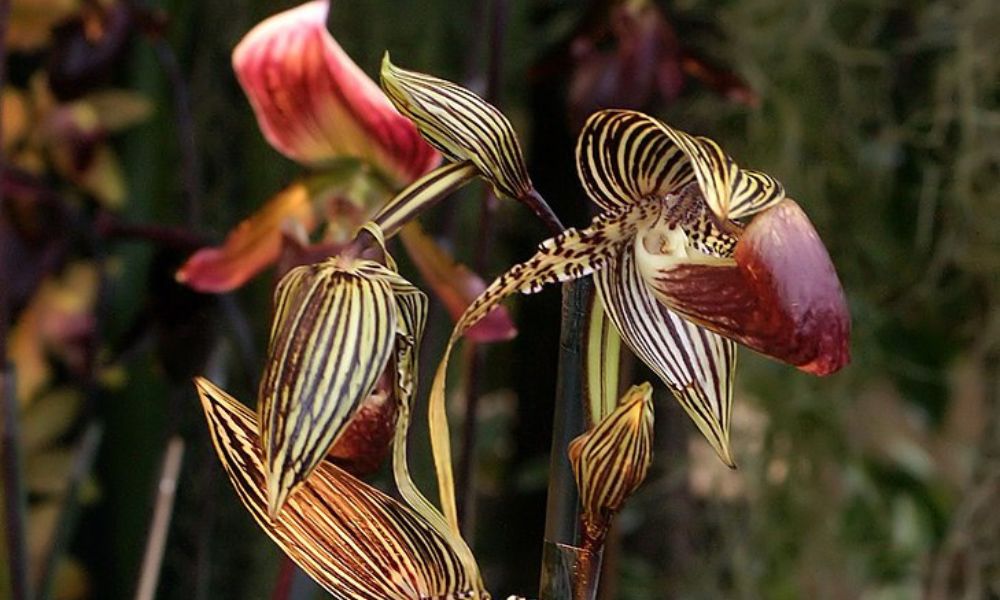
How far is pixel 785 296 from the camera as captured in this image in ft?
0.66

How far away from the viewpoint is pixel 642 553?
2.44 ft

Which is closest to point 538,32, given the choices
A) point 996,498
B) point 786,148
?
point 786,148

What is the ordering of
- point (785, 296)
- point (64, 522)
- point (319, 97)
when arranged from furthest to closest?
point (64, 522)
point (319, 97)
point (785, 296)

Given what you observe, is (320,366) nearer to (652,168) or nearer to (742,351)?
(652,168)

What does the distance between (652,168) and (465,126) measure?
1.6 inches

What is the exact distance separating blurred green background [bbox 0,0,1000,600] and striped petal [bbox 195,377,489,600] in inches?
15.4

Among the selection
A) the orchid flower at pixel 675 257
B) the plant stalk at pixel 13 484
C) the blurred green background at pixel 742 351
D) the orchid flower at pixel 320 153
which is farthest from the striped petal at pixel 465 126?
the blurred green background at pixel 742 351

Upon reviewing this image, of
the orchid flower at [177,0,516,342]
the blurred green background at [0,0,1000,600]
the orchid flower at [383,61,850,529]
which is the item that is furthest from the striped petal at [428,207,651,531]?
the blurred green background at [0,0,1000,600]

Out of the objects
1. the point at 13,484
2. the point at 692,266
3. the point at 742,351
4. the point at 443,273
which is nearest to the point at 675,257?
the point at 692,266

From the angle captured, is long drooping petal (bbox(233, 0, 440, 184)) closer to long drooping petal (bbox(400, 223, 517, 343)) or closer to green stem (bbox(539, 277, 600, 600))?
long drooping petal (bbox(400, 223, 517, 343))

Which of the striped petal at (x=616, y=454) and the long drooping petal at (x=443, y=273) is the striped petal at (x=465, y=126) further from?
the long drooping petal at (x=443, y=273)

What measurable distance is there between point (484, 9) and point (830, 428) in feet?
1.34

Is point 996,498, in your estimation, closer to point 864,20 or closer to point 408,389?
point 864,20

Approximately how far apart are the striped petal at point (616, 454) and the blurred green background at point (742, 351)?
0.44m
